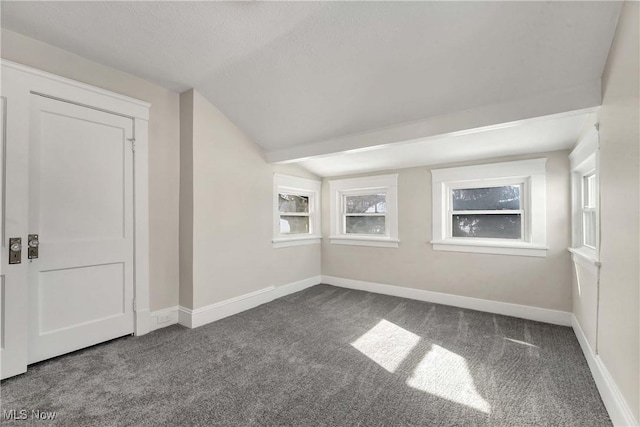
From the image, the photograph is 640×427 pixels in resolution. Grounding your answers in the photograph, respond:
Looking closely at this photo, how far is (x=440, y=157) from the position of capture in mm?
3697

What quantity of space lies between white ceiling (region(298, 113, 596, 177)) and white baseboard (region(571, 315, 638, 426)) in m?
1.81

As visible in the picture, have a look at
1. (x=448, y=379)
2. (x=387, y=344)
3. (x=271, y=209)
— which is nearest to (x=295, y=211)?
(x=271, y=209)

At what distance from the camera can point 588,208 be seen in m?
2.72

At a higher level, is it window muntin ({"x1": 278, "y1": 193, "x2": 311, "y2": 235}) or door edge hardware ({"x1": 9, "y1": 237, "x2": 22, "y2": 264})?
window muntin ({"x1": 278, "y1": 193, "x2": 311, "y2": 235})

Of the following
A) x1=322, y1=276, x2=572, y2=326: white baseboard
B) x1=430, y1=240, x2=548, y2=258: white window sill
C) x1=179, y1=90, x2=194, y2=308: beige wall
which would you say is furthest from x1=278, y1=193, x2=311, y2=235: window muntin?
x1=430, y1=240, x2=548, y2=258: white window sill

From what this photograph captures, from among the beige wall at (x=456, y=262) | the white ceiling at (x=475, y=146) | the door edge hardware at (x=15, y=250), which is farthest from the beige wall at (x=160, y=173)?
the beige wall at (x=456, y=262)

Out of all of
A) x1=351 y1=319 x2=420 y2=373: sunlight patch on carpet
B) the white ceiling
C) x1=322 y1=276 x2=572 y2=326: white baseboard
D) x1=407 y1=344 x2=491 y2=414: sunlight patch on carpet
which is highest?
the white ceiling

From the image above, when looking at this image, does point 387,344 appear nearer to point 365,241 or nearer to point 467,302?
point 467,302

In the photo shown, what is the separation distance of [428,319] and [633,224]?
2218mm

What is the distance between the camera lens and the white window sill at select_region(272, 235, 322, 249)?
4184 mm

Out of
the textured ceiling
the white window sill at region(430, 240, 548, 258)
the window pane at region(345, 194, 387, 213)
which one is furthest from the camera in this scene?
the window pane at region(345, 194, 387, 213)

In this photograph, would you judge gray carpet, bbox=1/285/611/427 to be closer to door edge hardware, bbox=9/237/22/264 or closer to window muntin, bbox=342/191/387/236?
door edge hardware, bbox=9/237/22/264

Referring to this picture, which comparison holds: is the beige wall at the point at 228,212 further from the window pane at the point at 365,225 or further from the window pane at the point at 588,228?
the window pane at the point at 588,228

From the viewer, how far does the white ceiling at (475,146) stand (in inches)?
103
